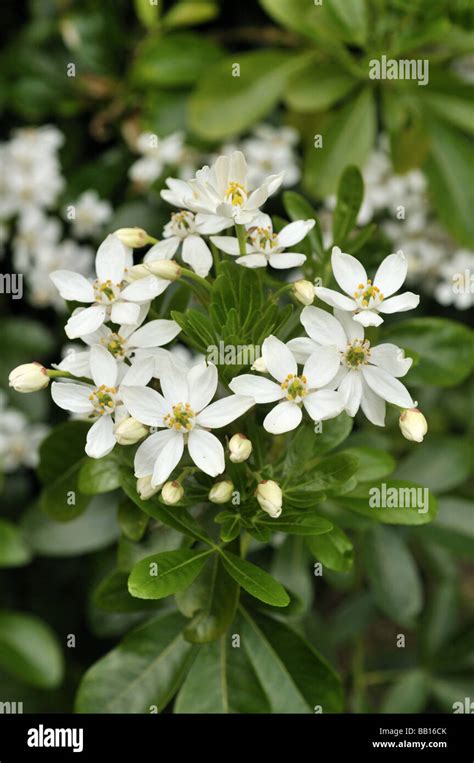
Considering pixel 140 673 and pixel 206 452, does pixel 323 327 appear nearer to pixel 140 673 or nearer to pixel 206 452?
pixel 206 452

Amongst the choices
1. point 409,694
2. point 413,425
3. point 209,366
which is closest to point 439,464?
point 409,694

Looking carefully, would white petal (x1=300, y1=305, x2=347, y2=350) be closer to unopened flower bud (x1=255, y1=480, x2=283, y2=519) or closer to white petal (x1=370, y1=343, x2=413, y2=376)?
white petal (x1=370, y1=343, x2=413, y2=376)

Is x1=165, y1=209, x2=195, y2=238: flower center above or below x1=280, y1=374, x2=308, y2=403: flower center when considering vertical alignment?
above

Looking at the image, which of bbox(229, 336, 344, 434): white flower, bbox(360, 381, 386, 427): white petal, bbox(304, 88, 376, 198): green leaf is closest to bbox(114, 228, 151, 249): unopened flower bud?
bbox(229, 336, 344, 434): white flower

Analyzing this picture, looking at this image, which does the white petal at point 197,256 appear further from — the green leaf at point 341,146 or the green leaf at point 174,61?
the green leaf at point 174,61

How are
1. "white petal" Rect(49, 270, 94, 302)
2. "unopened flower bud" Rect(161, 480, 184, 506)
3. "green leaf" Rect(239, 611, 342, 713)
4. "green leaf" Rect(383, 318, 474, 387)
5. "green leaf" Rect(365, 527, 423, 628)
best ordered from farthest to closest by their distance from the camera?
"green leaf" Rect(365, 527, 423, 628)
"green leaf" Rect(383, 318, 474, 387)
"green leaf" Rect(239, 611, 342, 713)
"white petal" Rect(49, 270, 94, 302)
"unopened flower bud" Rect(161, 480, 184, 506)

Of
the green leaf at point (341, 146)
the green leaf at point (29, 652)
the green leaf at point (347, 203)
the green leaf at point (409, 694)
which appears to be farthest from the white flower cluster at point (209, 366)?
the green leaf at point (409, 694)
